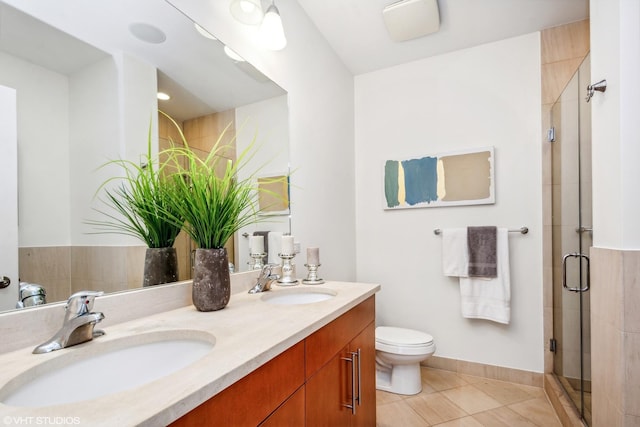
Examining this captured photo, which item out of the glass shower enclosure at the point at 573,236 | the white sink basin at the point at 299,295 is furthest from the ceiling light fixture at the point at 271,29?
the glass shower enclosure at the point at 573,236

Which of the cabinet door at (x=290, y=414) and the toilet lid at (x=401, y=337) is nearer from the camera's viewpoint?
the cabinet door at (x=290, y=414)

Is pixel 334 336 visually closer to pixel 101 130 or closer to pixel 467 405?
pixel 101 130

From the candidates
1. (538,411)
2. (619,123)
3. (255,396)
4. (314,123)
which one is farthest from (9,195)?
(538,411)

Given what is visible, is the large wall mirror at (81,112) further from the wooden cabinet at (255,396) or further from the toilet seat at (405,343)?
the toilet seat at (405,343)

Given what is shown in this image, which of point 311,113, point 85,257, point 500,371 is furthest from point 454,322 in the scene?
point 85,257

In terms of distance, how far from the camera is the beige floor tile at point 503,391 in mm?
1980

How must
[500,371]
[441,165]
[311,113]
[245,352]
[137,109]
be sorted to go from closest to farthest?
[245,352]
[137,109]
[311,113]
[500,371]
[441,165]

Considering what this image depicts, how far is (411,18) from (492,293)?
1891 mm

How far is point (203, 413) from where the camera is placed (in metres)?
0.54

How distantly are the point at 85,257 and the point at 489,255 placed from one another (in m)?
2.23

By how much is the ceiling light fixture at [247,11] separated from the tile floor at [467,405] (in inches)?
87.1

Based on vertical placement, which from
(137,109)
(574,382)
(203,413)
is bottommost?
(574,382)

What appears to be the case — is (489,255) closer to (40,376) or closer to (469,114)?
(469,114)

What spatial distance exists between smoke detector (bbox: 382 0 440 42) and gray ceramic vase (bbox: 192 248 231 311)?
1817mm
